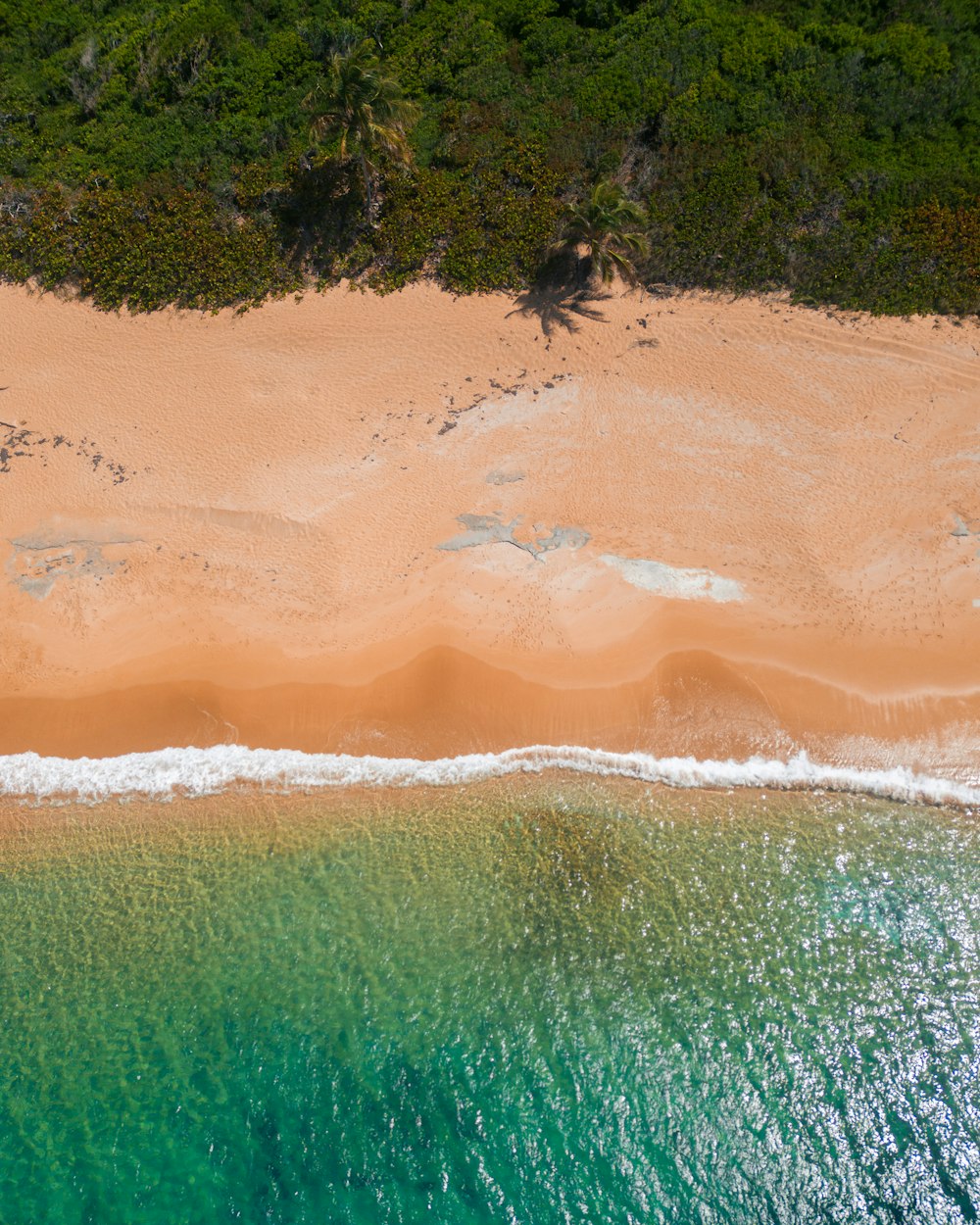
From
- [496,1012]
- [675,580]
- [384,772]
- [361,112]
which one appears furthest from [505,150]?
[496,1012]

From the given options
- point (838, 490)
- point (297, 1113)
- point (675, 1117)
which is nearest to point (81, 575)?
point (297, 1113)

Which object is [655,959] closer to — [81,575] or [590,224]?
[81,575]

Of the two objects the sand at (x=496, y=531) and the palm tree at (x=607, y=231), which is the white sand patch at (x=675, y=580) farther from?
the palm tree at (x=607, y=231)

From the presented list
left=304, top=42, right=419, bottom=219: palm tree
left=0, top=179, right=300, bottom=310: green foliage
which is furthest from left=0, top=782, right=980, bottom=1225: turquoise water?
left=304, top=42, right=419, bottom=219: palm tree

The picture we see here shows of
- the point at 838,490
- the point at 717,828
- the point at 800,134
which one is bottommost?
the point at 717,828

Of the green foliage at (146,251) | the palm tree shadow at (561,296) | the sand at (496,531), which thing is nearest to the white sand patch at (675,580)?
the sand at (496,531)

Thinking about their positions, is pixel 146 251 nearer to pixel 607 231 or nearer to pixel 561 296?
pixel 561 296
